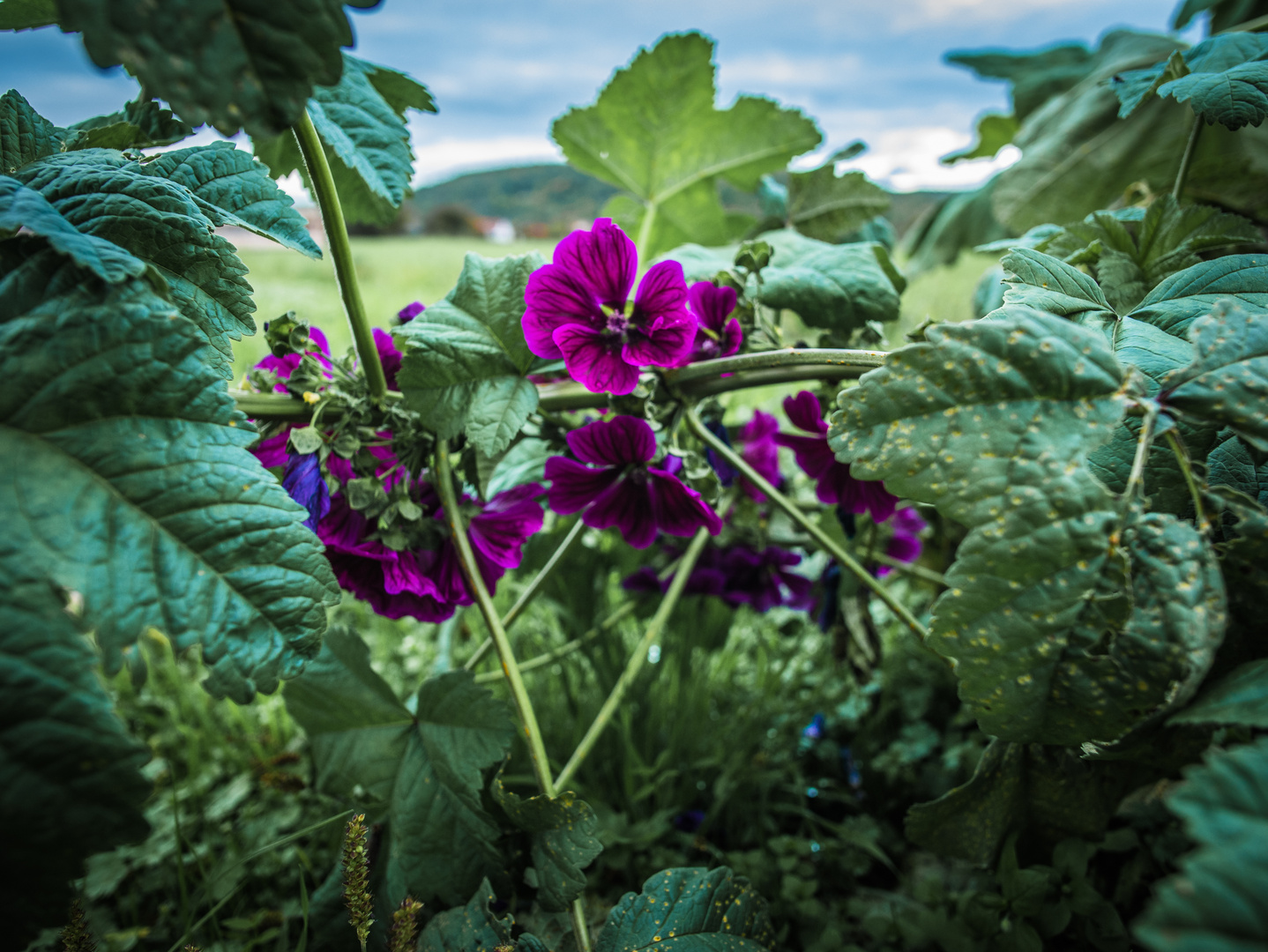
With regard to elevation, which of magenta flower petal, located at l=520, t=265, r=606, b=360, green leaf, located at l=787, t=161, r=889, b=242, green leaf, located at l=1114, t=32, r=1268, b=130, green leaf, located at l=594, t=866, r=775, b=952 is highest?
green leaf, located at l=1114, t=32, r=1268, b=130

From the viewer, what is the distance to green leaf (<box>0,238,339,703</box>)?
43cm

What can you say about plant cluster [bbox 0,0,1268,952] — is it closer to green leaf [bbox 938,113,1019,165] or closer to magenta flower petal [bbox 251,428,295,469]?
magenta flower petal [bbox 251,428,295,469]

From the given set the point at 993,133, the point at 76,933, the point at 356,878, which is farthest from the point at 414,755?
the point at 993,133

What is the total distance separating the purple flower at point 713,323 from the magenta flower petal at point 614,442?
128mm

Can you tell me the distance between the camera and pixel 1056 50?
202 cm

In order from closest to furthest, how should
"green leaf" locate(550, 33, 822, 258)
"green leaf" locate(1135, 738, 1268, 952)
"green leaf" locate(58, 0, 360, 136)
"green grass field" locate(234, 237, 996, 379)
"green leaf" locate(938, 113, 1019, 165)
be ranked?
"green leaf" locate(1135, 738, 1268, 952)
"green leaf" locate(58, 0, 360, 136)
"green leaf" locate(550, 33, 822, 258)
"green leaf" locate(938, 113, 1019, 165)
"green grass field" locate(234, 237, 996, 379)

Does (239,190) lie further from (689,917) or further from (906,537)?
(906,537)

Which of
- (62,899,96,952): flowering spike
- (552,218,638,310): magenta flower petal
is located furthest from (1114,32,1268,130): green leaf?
(62,899,96,952): flowering spike

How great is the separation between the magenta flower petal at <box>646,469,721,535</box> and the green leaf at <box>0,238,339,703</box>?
0.37 m

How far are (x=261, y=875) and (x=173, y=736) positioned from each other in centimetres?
43

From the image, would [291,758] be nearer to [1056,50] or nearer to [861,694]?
[861,694]

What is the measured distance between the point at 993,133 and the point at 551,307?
1.83 meters

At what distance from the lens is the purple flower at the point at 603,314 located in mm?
713

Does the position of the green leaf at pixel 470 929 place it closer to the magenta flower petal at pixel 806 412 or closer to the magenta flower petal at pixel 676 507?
the magenta flower petal at pixel 676 507
